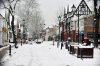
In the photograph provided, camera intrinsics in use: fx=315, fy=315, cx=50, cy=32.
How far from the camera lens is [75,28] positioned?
91500 mm

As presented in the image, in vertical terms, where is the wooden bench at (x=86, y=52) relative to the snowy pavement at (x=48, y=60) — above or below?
above

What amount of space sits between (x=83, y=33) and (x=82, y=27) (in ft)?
7.71

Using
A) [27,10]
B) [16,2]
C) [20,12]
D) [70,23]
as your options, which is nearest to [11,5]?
[16,2]

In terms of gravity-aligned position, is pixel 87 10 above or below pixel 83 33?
above

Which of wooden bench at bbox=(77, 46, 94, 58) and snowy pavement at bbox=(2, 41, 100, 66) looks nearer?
snowy pavement at bbox=(2, 41, 100, 66)

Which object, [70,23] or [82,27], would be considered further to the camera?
[70,23]

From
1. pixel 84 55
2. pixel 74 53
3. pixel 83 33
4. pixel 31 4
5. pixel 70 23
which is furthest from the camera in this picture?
pixel 70 23

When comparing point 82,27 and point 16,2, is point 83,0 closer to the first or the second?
point 82,27

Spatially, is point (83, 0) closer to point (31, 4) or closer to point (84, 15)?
point (84, 15)

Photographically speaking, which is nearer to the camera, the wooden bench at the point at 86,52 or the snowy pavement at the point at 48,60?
the snowy pavement at the point at 48,60

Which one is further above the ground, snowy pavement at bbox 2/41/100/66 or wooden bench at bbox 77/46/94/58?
wooden bench at bbox 77/46/94/58

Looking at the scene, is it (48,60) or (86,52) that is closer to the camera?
(48,60)

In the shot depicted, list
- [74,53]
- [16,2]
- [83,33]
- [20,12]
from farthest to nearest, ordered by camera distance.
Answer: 1. [20,12]
2. [83,33]
3. [16,2]
4. [74,53]

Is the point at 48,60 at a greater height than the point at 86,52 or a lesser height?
lesser
